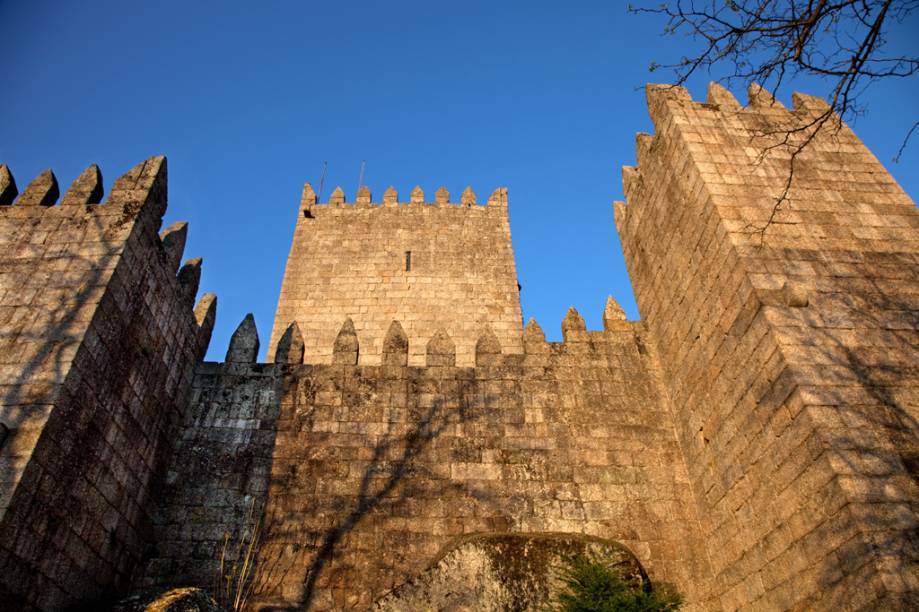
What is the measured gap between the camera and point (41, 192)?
7320 mm

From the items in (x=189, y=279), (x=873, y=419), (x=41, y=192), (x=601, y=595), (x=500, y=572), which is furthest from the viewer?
(x=189, y=279)

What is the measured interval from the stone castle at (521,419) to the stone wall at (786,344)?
3 centimetres

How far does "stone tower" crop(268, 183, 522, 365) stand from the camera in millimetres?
13930

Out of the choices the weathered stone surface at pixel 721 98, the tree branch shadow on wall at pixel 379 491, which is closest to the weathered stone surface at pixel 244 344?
the tree branch shadow on wall at pixel 379 491

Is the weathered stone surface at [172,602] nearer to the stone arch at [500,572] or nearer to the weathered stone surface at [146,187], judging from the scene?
the stone arch at [500,572]

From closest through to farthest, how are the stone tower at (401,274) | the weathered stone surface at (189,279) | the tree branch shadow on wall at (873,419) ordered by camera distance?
the tree branch shadow on wall at (873,419), the weathered stone surface at (189,279), the stone tower at (401,274)

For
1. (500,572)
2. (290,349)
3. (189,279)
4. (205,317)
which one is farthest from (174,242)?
(500,572)

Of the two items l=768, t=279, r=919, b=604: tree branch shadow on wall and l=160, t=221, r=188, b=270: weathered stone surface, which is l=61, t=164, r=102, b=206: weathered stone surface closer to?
l=160, t=221, r=188, b=270: weathered stone surface

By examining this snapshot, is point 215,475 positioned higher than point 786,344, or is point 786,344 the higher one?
point 786,344

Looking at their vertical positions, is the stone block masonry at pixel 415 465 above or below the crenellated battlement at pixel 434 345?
below

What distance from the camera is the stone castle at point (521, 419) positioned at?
17.8ft

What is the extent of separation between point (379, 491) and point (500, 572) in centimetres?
182

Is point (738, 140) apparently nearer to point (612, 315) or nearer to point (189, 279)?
point (612, 315)

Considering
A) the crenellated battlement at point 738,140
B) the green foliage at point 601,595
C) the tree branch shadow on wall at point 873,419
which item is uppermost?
the crenellated battlement at point 738,140
